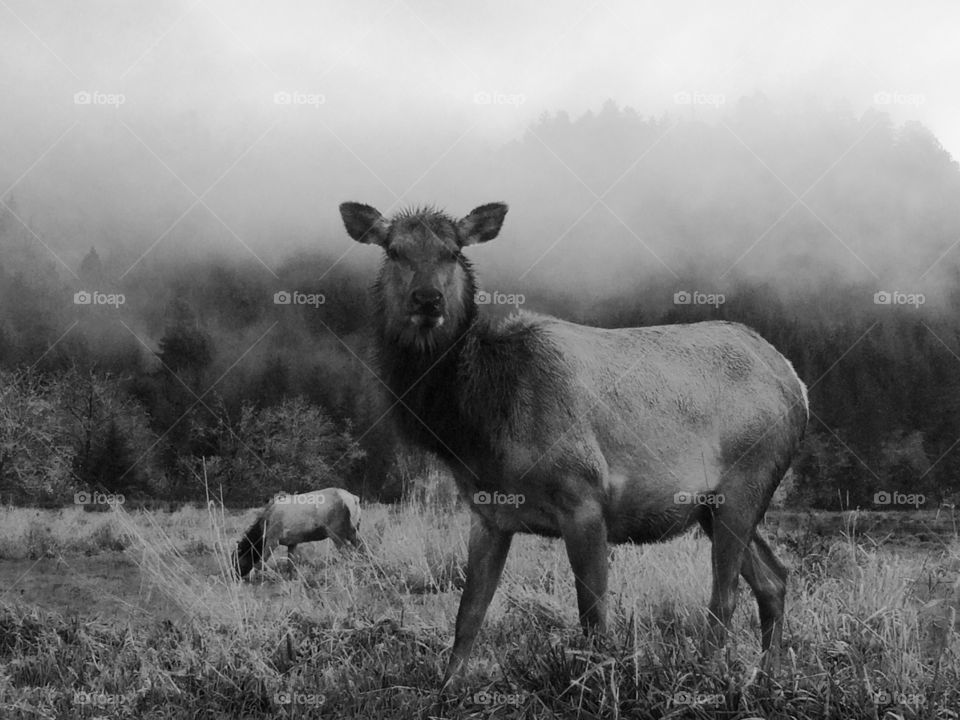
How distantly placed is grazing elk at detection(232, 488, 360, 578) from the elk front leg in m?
3.81

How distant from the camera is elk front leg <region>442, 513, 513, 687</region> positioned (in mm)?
5957

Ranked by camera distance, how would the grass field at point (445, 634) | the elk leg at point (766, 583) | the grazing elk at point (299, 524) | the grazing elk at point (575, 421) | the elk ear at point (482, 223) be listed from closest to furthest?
the grass field at point (445, 634) → the grazing elk at point (575, 421) → the elk ear at point (482, 223) → the elk leg at point (766, 583) → the grazing elk at point (299, 524)

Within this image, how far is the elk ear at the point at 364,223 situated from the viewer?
641 cm

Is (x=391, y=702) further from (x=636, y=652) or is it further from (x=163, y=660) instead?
(x=163, y=660)

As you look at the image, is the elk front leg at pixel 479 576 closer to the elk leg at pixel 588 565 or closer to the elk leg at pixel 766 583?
the elk leg at pixel 588 565

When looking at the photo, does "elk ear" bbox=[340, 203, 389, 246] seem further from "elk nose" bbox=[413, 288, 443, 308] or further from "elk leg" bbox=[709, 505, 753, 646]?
"elk leg" bbox=[709, 505, 753, 646]

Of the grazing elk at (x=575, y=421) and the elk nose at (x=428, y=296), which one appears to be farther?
the grazing elk at (x=575, y=421)

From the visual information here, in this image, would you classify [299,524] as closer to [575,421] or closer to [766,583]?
[575,421]

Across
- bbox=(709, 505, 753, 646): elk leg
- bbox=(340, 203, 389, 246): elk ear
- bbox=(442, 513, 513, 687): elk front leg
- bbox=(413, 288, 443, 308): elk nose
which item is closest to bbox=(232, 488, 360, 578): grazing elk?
bbox=(442, 513, 513, 687): elk front leg

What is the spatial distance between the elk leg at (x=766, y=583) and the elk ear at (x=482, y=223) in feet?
9.37

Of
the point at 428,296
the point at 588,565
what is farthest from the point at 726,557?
the point at 428,296

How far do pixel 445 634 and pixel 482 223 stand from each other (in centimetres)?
287

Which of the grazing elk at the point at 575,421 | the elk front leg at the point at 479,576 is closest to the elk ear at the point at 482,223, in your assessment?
the grazing elk at the point at 575,421

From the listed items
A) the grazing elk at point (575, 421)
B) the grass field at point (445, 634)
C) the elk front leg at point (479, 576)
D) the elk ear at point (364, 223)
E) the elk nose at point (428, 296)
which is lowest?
the grass field at point (445, 634)
